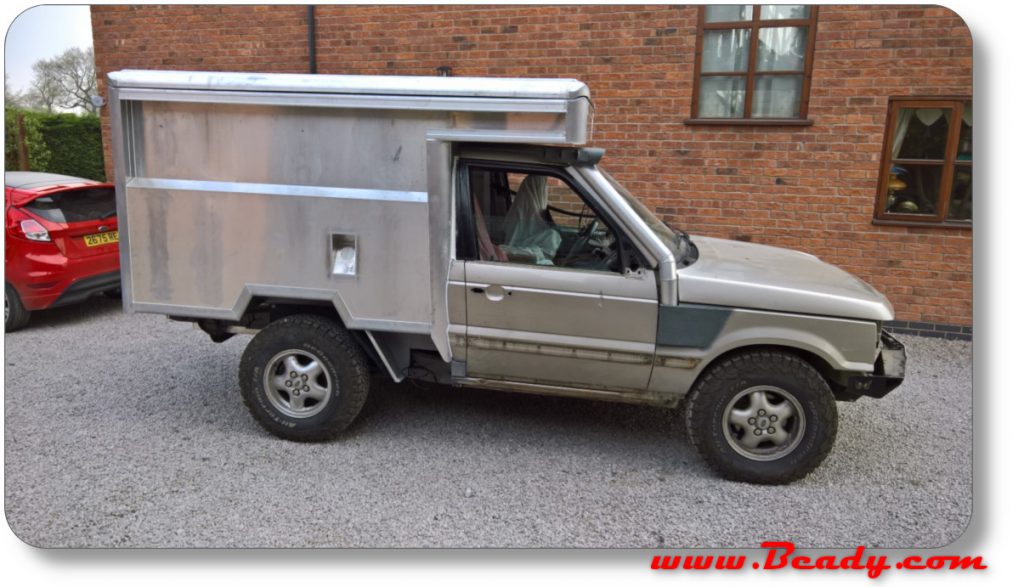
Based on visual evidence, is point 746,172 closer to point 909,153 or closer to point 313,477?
point 909,153

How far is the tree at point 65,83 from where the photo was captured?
14.4 ft

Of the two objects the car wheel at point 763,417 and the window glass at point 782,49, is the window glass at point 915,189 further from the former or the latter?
the car wheel at point 763,417

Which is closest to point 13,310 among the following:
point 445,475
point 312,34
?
point 312,34

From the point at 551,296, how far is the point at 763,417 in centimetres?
138

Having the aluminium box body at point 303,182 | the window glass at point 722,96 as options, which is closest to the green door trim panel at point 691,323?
the aluminium box body at point 303,182

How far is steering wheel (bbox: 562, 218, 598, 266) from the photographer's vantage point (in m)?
3.80

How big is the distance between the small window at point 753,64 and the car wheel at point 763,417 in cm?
348

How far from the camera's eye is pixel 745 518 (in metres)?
3.50

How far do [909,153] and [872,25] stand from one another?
1223 millimetres

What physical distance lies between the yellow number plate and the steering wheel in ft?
16.9

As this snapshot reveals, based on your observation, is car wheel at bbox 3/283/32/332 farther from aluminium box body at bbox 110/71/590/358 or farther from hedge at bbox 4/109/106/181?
aluminium box body at bbox 110/71/590/358

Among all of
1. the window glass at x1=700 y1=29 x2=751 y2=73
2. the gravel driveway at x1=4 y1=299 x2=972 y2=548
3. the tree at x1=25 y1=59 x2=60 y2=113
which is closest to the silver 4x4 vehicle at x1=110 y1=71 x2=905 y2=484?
the gravel driveway at x1=4 y1=299 x2=972 y2=548

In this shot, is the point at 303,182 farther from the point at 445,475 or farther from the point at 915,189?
the point at 915,189

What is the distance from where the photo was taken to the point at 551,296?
3713 millimetres
